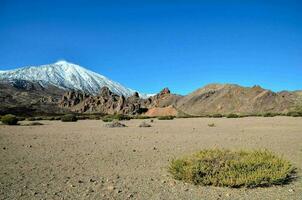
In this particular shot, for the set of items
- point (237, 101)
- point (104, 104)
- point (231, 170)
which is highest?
point (104, 104)

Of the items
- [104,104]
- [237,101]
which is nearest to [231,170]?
[237,101]

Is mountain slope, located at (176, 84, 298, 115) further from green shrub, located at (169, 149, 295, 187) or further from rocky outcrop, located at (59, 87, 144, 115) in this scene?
green shrub, located at (169, 149, 295, 187)

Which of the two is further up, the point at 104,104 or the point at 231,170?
the point at 104,104

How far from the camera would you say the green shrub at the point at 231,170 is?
7.85 meters

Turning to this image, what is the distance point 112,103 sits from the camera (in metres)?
124

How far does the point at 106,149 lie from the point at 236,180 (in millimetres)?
7862

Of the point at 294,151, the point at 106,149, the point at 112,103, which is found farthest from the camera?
the point at 112,103

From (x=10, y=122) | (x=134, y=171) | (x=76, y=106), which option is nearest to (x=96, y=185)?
(x=134, y=171)

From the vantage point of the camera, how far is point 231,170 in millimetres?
8141

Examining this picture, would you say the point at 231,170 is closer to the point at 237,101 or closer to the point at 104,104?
the point at 237,101

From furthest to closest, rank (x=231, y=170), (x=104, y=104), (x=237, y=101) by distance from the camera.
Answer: (x=104, y=104) → (x=237, y=101) → (x=231, y=170)

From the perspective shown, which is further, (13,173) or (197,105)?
(197,105)

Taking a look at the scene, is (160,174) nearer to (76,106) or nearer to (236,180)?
(236,180)

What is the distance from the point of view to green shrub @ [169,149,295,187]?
309 inches
